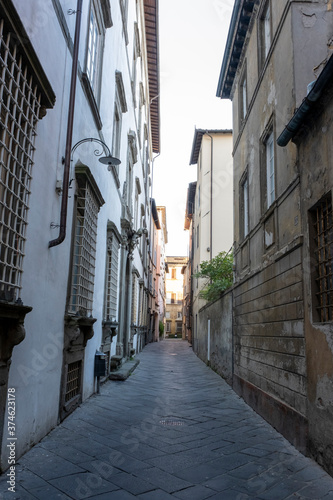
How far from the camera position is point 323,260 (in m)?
4.32

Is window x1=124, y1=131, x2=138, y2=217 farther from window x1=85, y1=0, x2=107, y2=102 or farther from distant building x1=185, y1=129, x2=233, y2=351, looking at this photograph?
distant building x1=185, y1=129, x2=233, y2=351

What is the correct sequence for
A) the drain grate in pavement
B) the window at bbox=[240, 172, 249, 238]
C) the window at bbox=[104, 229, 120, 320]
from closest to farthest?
the drain grate in pavement, the window at bbox=[240, 172, 249, 238], the window at bbox=[104, 229, 120, 320]

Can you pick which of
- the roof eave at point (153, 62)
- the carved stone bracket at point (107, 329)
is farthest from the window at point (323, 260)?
the roof eave at point (153, 62)

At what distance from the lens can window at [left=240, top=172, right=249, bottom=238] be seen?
8.86 meters

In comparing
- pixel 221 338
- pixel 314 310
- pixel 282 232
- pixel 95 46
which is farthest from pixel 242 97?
pixel 314 310

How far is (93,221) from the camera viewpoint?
691 cm

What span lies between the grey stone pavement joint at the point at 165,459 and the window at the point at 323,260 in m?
1.48

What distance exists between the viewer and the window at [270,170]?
6802 mm

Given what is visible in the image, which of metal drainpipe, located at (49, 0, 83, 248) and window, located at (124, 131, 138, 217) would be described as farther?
window, located at (124, 131, 138, 217)

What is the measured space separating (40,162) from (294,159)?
3.08 meters

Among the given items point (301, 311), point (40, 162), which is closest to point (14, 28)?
point (40, 162)

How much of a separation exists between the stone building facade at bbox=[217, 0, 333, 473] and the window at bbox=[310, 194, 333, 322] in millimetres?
36

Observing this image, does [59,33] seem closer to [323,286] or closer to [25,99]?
[25,99]

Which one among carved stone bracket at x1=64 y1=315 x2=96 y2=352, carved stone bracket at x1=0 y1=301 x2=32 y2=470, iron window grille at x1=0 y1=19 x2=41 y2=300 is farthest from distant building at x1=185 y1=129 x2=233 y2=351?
carved stone bracket at x1=0 y1=301 x2=32 y2=470
